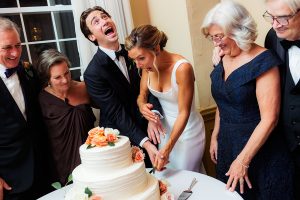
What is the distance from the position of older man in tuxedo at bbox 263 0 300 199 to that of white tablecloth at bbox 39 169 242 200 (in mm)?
431

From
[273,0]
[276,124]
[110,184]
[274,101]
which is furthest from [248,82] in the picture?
[110,184]

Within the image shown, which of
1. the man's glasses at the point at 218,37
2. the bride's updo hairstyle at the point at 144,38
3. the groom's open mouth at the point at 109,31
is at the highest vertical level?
the groom's open mouth at the point at 109,31

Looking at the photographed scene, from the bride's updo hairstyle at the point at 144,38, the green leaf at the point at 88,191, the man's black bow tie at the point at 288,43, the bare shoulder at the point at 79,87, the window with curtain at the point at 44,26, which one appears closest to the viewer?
the green leaf at the point at 88,191

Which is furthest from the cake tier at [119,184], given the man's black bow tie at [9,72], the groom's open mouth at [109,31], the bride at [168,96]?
the groom's open mouth at [109,31]

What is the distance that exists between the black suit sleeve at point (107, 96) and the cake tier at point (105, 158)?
645mm

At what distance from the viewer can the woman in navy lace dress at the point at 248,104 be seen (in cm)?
155

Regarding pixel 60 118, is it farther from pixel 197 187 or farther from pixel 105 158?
pixel 197 187

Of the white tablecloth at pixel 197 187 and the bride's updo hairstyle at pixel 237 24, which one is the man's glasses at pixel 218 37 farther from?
the white tablecloth at pixel 197 187

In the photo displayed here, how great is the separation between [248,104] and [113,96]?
36.8 inches

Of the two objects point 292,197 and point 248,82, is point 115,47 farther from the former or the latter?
point 292,197

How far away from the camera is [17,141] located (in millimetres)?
2061

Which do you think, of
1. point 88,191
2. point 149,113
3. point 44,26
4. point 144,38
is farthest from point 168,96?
point 44,26

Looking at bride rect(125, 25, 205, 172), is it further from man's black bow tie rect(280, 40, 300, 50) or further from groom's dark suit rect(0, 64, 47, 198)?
groom's dark suit rect(0, 64, 47, 198)

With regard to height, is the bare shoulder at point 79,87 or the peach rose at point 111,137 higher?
the bare shoulder at point 79,87
